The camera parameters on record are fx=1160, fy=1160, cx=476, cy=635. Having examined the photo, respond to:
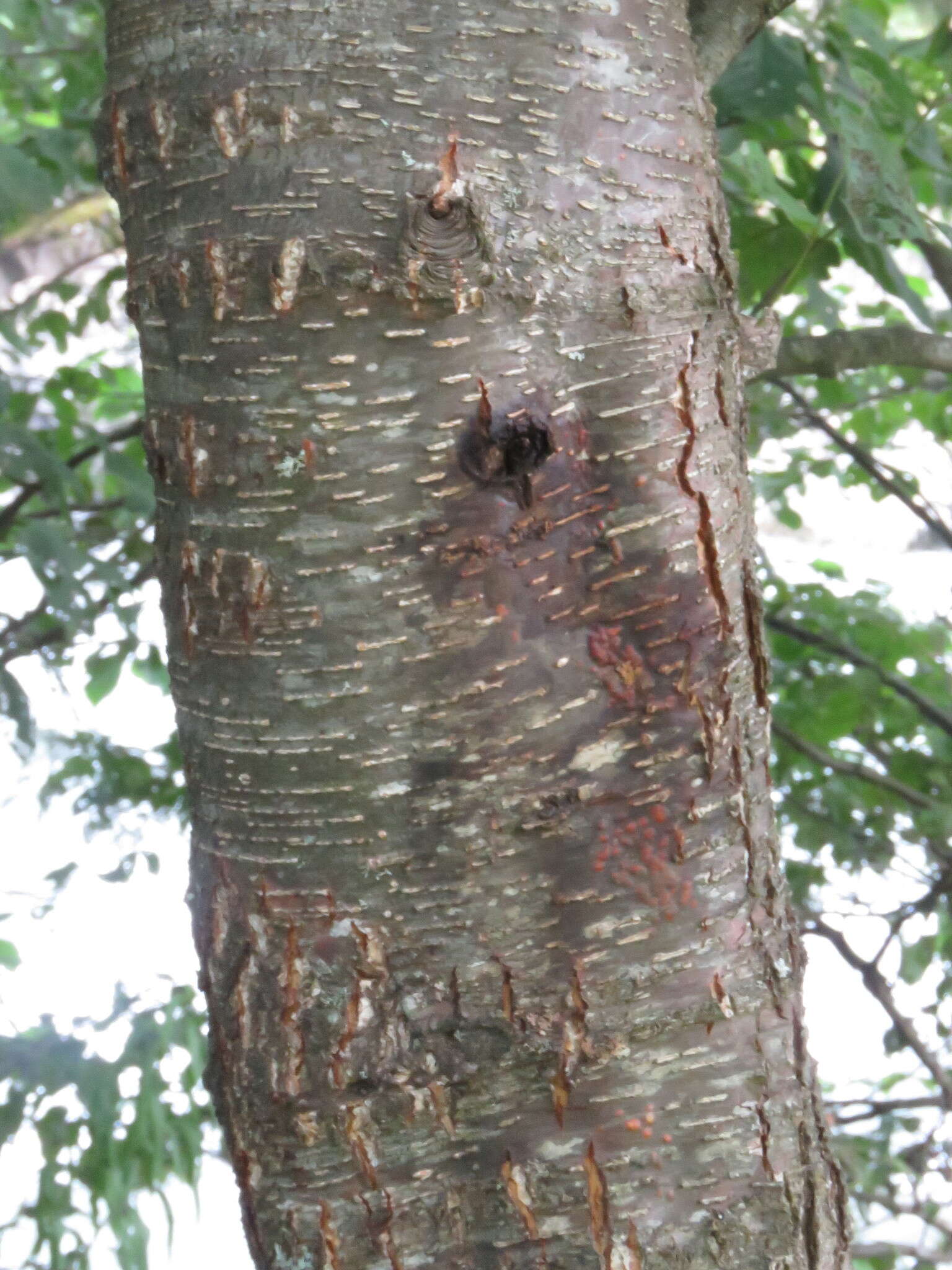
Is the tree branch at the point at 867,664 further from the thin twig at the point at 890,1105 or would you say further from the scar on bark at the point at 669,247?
the scar on bark at the point at 669,247

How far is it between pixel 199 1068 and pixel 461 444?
900mm

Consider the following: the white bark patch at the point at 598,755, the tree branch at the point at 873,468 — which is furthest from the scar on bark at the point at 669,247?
the tree branch at the point at 873,468

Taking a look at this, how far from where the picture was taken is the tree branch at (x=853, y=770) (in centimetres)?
154

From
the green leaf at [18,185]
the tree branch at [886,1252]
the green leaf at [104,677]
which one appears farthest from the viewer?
the green leaf at [104,677]

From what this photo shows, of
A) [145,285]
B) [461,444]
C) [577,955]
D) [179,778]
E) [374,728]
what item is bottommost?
[577,955]

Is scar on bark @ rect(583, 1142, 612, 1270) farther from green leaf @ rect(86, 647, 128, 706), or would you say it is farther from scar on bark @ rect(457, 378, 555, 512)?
green leaf @ rect(86, 647, 128, 706)

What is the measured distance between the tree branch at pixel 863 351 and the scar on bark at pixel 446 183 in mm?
588

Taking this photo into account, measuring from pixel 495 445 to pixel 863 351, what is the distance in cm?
63

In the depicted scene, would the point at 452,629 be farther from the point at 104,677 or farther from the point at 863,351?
the point at 104,677

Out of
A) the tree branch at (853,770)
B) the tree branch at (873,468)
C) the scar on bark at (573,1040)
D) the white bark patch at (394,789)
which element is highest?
the tree branch at (873,468)

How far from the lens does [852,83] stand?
3.36 ft

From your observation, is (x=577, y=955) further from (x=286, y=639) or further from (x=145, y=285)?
(x=145, y=285)

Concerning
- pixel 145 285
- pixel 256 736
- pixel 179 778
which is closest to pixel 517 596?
pixel 256 736

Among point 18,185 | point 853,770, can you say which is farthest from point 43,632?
point 853,770
